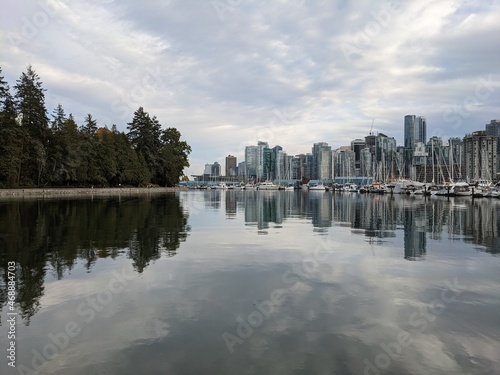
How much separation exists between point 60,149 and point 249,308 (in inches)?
3007

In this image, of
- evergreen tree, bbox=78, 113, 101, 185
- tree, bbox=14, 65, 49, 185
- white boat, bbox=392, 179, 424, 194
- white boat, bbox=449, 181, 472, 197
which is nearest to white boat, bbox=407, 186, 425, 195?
white boat, bbox=392, 179, 424, 194

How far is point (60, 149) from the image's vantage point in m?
75.2

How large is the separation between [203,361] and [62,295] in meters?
5.67

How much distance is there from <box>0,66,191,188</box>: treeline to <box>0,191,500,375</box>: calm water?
185ft

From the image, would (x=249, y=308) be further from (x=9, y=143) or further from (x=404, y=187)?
(x=404, y=187)

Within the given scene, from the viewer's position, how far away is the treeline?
66312mm

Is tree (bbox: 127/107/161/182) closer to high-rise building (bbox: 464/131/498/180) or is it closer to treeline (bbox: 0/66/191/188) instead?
treeline (bbox: 0/66/191/188)

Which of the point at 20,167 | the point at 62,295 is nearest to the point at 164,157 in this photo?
the point at 20,167

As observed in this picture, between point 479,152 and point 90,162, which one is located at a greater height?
point 479,152

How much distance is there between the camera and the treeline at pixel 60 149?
218 feet

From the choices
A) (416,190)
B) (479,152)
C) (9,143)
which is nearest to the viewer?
(9,143)

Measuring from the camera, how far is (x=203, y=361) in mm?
6867

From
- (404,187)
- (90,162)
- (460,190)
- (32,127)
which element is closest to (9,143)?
(32,127)

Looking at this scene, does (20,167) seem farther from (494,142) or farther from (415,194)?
(494,142)
